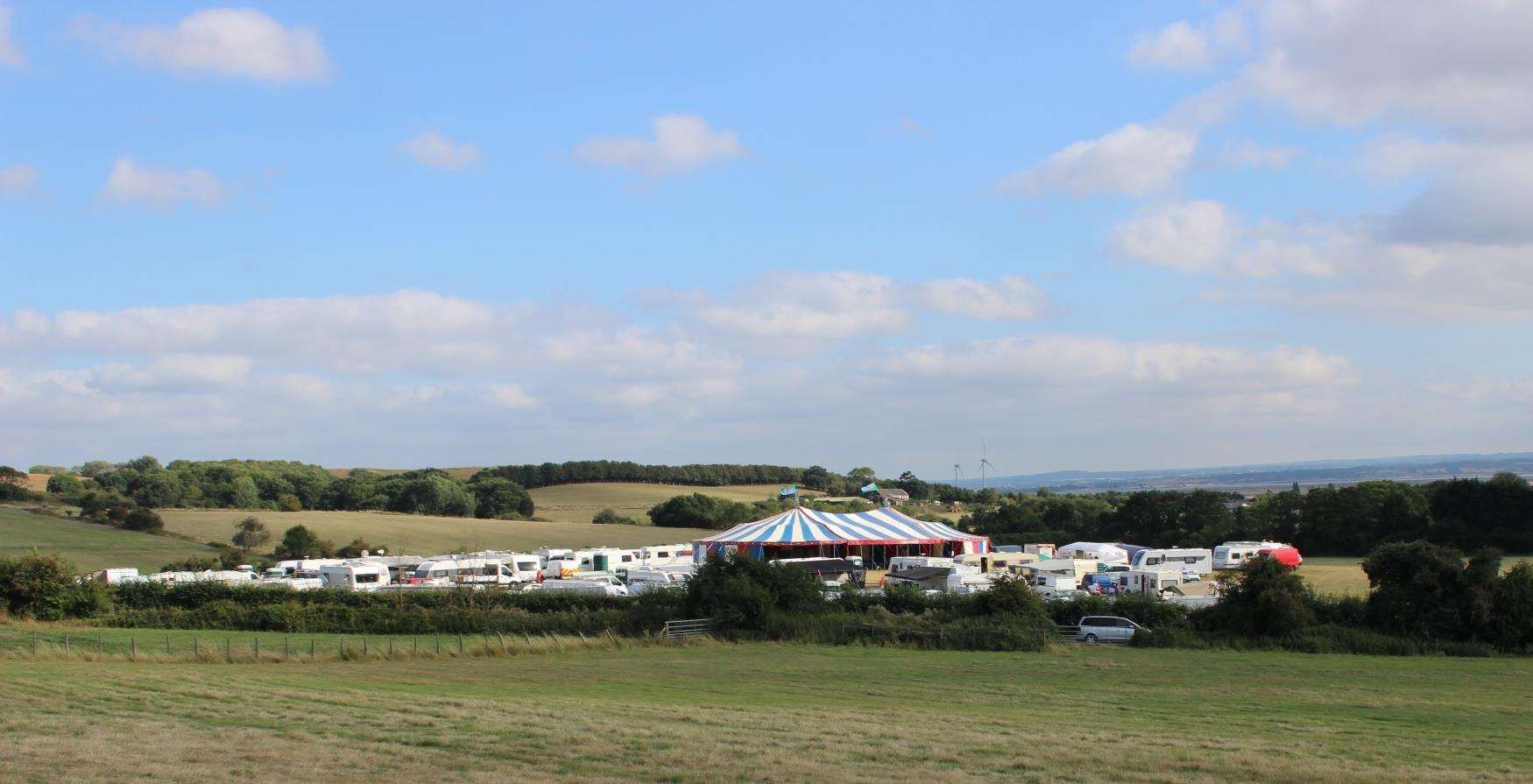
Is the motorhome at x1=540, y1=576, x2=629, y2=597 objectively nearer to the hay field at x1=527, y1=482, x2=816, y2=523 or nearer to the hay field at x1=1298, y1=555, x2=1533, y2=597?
the hay field at x1=1298, y1=555, x2=1533, y2=597

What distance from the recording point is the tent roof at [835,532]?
4838 centimetres

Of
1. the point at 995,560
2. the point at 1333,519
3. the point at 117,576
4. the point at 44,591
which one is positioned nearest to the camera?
the point at 44,591

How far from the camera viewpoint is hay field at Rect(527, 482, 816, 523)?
93.0 m

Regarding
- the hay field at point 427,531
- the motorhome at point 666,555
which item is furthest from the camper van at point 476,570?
the hay field at point 427,531

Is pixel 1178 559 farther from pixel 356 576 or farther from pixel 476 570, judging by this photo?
pixel 356 576

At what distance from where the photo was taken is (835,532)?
4975cm

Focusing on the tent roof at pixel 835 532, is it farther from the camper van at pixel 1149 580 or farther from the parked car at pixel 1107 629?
the parked car at pixel 1107 629

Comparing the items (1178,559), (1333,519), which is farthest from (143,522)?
(1333,519)

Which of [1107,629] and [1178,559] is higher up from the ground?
[1178,559]

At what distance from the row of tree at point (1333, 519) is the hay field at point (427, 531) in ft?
72.7

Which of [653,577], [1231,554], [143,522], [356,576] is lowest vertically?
[653,577]

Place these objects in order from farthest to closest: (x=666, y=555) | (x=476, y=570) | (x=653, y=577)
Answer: (x=666, y=555) < (x=476, y=570) < (x=653, y=577)

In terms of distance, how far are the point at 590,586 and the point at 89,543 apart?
1251 inches

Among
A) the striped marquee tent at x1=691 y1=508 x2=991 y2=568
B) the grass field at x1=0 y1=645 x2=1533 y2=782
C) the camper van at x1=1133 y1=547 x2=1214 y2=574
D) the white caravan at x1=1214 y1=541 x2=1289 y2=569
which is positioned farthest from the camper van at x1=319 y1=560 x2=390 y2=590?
the white caravan at x1=1214 y1=541 x2=1289 y2=569
